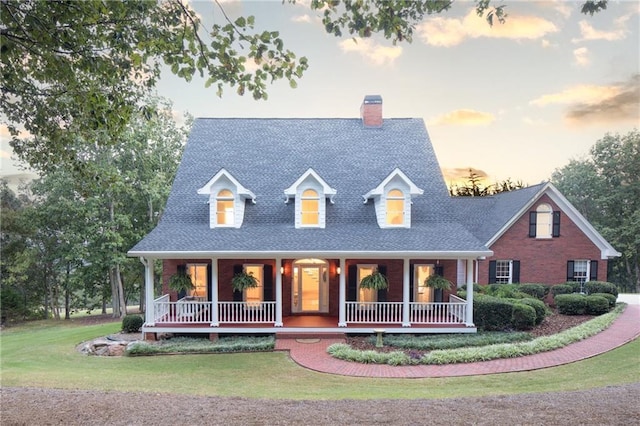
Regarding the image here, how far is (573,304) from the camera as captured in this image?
589 inches

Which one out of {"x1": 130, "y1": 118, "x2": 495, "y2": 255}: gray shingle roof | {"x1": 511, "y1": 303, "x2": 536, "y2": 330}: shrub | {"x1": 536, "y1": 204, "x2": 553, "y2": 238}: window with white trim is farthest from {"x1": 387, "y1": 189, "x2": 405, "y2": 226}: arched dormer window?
{"x1": 536, "y1": 204, "x2": 553, "y2": 238}: window with white trim

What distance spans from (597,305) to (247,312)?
14.9m

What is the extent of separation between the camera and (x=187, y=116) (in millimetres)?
26125

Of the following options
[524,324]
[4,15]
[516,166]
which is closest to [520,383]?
[524,324]

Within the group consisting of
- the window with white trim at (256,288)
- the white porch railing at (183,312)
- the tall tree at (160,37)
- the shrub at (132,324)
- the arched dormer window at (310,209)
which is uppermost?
the tall tree at (160,37)

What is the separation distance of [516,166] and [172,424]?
41.0 metres

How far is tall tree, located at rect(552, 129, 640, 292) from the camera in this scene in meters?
32.2

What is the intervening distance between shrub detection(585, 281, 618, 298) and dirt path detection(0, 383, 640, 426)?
526 inches

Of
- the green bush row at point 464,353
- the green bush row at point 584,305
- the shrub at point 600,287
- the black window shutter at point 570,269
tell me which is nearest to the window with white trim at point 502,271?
the black window shutter at point 570,269

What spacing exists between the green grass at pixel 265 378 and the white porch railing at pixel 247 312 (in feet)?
7.76

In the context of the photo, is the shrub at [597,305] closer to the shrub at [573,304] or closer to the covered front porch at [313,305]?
the shrub at [573,304]

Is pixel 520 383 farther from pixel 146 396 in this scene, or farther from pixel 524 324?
pixel 146 396

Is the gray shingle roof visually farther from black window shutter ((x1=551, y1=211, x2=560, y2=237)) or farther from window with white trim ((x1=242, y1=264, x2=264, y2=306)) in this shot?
black window shutter ((x1=551, y1=211, x2=560, y2=237))

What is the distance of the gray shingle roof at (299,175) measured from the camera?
13.3 meters
